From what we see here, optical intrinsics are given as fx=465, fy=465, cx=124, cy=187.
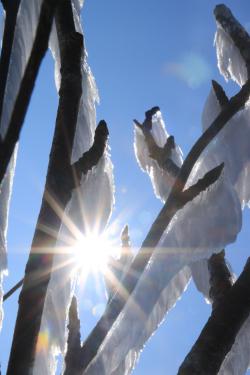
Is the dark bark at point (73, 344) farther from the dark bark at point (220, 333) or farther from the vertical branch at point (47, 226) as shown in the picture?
the dark bark at point (220, 333)

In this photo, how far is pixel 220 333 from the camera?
2.02 m

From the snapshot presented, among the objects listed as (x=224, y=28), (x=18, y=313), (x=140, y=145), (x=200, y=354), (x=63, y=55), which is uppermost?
(x=224, y=28)

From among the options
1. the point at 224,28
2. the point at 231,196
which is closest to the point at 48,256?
the point at 231,196

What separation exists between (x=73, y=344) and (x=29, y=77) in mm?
1229

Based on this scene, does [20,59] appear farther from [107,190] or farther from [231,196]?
[231,196]

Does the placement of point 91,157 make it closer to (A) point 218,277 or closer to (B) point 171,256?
(B) point 171,256

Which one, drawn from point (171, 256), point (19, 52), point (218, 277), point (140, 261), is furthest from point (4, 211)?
point (218, 277)

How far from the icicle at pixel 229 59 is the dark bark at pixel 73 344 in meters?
2.47

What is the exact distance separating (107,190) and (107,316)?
0.78 metres

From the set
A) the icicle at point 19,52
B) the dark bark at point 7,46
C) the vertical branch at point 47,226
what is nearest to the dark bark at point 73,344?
the vertical branch at point 47,226

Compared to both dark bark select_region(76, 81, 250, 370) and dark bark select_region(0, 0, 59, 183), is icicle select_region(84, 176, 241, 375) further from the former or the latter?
dark bark select_region(0, 0, 59, 183)

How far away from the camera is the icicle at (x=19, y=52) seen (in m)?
1.91

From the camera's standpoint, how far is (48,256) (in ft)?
5.59

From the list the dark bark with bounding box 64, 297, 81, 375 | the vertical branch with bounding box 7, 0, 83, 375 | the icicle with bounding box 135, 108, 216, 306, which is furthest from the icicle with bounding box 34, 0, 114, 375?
the icicle with bounding box 135, 108, 216, 306
